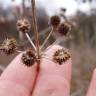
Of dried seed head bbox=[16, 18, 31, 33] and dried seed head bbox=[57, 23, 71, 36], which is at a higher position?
dried seed head bbox=[16, 18, 31, 33]

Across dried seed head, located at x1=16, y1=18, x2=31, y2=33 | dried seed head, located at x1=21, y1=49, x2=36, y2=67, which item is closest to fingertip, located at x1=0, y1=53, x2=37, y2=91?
dried seed head, located at x1=16, y1=18, x2=31, y2=33

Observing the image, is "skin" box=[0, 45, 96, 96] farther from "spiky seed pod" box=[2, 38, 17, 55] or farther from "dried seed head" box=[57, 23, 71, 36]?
"spiky seed pod" box=[2, 38, 17, 55]

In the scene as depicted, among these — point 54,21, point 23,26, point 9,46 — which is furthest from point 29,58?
point 54,21

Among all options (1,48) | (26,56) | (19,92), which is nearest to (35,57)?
(26,56)

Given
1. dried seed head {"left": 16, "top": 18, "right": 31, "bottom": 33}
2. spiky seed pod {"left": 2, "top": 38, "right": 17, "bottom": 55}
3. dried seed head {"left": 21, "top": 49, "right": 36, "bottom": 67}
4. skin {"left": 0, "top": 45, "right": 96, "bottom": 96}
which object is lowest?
skin {"left": 0, "top": 45, "right": 96, "bottom": 96}

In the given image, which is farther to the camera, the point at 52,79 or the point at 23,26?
the point at 52,79

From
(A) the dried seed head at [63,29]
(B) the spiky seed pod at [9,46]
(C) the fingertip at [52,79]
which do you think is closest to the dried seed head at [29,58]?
(B) the spiky seed pod at [9,46]

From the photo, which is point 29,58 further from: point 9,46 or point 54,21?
point 54,21
